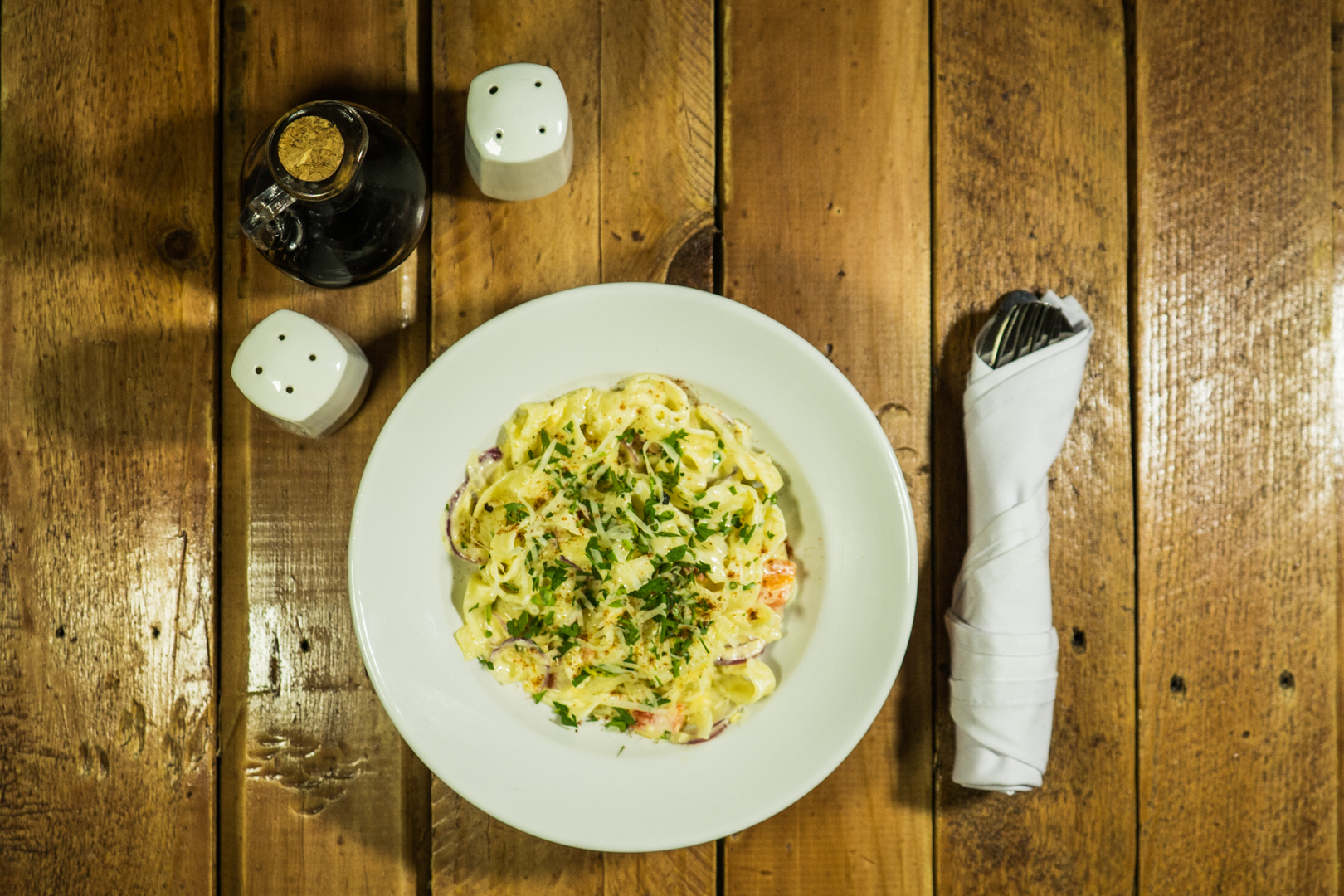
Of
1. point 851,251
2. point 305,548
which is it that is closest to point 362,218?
point 305,548

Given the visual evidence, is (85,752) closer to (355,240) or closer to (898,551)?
(355,240)

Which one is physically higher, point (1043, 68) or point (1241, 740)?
point (1043, 68)

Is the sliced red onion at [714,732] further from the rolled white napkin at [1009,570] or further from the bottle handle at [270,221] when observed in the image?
the bottle handle at [270,221]

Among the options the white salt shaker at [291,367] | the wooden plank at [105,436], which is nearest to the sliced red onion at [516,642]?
the white salt shaker at [291,367]

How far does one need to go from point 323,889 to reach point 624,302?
1.45m

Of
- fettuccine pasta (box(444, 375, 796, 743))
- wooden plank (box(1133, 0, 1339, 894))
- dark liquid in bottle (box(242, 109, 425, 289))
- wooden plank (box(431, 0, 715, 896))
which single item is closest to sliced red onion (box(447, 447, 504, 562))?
fettuccine pasta (box(444, 375, 796, 743))

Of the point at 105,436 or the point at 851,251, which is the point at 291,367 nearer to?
the point at 105,436

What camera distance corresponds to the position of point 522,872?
1.86 metres

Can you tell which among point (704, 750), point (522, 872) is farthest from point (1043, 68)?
point (522, 872)

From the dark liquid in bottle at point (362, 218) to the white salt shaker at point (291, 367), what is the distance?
0.13m

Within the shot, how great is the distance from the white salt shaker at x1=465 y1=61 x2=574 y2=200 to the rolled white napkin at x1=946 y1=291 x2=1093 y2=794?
3.29 feet

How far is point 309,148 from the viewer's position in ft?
4.63

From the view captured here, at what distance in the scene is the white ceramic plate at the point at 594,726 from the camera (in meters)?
1.58

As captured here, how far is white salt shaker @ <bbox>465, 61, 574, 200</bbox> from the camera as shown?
5.06 ft
